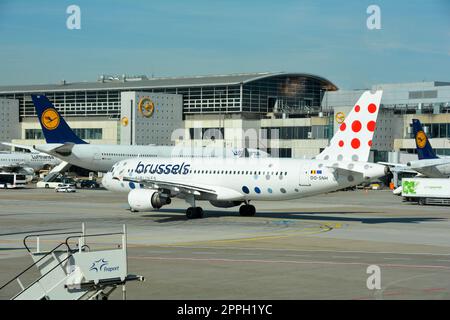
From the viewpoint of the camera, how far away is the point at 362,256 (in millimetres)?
37750

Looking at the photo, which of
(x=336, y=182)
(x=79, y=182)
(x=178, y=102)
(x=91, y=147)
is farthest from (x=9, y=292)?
(x=178, y=102)

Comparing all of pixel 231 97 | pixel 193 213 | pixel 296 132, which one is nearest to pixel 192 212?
pixel 193 213

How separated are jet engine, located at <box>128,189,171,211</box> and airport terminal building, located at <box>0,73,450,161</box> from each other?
270 feet

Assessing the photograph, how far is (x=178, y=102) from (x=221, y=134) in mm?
14060

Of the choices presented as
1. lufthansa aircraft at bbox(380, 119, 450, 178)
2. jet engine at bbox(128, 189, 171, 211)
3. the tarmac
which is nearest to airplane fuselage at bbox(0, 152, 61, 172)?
the tarmac

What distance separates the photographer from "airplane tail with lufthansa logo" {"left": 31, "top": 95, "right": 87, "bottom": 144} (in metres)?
108

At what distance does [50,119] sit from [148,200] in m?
54.7

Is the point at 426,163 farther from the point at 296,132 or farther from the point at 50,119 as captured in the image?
the point at 50,119

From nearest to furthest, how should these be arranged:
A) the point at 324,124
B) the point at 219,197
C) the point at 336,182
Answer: the point at 336,182
the point at 219,197
the point at 324,124

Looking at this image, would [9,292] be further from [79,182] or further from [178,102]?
[178,102]

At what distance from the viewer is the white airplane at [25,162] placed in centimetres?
13725

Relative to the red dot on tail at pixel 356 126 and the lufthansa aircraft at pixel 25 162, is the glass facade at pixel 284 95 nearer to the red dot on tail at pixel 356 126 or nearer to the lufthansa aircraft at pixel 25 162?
the lufthansa aircraft at pixel 25 162

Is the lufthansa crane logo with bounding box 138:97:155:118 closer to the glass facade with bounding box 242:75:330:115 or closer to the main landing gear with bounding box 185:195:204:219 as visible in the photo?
the glass facade with bounding box 242:75:330:115

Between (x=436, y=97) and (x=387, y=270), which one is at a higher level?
(x=436, y=97)
